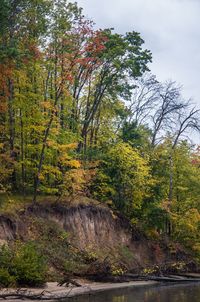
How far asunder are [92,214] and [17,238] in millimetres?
9946

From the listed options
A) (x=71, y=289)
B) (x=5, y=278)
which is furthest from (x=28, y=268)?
(x=71, y=289)

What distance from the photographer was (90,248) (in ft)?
107

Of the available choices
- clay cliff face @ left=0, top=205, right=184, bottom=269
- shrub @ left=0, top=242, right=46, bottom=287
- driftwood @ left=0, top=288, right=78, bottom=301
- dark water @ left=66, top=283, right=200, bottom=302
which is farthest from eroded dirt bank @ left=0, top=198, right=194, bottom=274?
driftwood @ left=0, top=288, right=78, bottom=301

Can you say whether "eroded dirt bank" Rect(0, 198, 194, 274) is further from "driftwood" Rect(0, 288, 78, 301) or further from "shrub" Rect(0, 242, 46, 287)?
"driftwood" Rect(0, 288, 78, 301)

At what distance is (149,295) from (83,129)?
18254 mm

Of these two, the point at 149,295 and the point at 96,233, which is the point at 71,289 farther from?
the point at 96,233

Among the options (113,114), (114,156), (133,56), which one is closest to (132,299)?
(114,156)

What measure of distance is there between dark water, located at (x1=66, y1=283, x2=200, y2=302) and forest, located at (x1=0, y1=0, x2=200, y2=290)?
842cm

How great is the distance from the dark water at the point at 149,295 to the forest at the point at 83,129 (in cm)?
842

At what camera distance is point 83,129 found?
39938 millimetres

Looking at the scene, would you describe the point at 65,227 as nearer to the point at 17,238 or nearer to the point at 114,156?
the point at 17,238

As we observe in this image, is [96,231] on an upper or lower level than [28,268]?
upper

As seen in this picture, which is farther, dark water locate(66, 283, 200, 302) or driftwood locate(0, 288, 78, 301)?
dark water locate(66, 283, 200, 302)

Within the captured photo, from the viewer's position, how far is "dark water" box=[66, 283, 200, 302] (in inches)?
871
